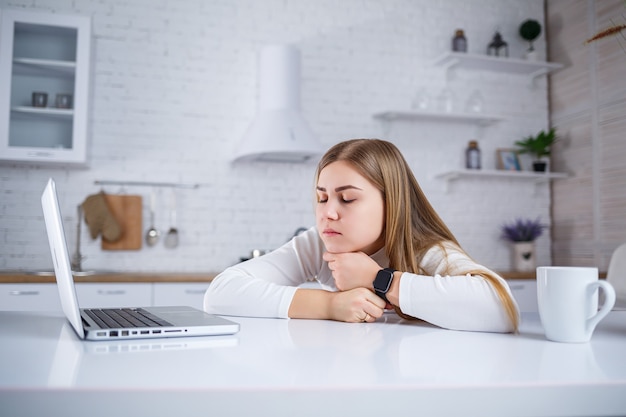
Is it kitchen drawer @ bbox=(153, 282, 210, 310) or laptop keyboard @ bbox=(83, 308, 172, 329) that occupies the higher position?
laptop keyboard @ bbox=(83, 308, 172, 329)

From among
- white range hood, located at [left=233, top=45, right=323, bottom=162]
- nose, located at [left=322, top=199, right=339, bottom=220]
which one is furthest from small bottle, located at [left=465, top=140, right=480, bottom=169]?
nose, located at [left=322, top=199, right=339, bottom=220]

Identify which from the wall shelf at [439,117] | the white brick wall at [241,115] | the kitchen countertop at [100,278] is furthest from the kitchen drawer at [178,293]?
the wall shelf at [439,117]

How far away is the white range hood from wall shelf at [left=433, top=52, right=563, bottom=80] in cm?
113

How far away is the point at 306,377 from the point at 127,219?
3.20m

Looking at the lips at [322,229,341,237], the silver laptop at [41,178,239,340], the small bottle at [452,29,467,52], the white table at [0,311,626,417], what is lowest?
the white table at [0,311,626,417]

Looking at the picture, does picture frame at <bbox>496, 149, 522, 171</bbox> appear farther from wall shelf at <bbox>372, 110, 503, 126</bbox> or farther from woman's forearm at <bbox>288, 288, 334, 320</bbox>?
woman's forearm at <bbox>288, 288, 334, 320</bbox>

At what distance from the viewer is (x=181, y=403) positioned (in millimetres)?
596

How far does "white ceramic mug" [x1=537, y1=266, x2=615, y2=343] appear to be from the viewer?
0.97 metres

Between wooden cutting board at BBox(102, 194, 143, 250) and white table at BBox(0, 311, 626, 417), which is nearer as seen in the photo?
white table at BBox(0, 311, 626, 417)

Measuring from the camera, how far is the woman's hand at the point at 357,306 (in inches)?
48.2

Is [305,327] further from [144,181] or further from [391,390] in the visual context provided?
[144,181]

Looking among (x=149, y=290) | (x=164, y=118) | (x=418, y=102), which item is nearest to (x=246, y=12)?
(x=164, y=118)

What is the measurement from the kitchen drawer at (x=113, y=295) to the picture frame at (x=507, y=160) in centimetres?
264

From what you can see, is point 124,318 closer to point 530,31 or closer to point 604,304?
point 604,304
